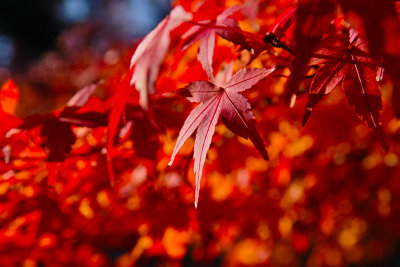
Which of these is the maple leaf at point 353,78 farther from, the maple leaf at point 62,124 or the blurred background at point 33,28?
Answer: the blurred background at point 33,28

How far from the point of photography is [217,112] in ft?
2.11

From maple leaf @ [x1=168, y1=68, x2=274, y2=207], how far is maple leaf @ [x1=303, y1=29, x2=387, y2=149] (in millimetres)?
91

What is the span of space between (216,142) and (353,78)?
0.65 meters

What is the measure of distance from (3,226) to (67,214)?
19 cm

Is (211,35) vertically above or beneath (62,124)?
above

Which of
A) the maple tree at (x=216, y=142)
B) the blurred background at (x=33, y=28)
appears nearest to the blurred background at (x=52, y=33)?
the blurred background at (x=33, y=28)

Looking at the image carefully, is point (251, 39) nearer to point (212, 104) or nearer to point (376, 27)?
point (212, 104)

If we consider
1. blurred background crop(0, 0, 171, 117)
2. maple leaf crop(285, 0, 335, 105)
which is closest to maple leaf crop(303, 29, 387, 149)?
maple leaf crop(285, 0, 335, 105)

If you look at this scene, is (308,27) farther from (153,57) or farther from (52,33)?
(52,33)

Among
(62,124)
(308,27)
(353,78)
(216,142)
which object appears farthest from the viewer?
(216,142)

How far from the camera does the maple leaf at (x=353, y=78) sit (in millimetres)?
571

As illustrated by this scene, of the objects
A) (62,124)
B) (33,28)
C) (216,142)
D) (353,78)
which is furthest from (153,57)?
(33,28)

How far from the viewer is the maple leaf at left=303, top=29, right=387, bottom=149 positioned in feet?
1.87

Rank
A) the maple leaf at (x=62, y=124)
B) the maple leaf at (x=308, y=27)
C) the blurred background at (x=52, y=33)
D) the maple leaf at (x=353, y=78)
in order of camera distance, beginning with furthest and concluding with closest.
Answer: the blurred background at (x=52, y=33), the maple leaf at (x=62, y=124), the maple leaf at (x=353, y=78), the maple leaf at (x=308, y=27)
